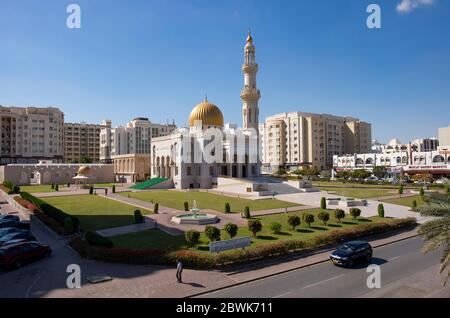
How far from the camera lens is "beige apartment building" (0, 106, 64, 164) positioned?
310ft

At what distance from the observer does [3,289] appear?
14.9m

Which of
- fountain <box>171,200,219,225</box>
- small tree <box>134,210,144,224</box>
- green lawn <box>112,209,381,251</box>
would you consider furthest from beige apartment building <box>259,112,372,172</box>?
small tree <box>134,210,144,224</box>

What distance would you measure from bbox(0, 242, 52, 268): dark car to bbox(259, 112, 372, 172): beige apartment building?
315ft

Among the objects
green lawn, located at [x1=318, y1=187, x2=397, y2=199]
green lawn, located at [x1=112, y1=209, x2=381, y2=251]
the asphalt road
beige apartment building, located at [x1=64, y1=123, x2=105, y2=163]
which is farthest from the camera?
beige apartment building, located at [x1=64, y1=123, x2=105, y2=163]

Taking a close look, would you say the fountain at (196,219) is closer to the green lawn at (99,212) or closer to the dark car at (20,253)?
the green lawn at (99,212)

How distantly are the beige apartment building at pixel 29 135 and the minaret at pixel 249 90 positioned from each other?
67.5 metres

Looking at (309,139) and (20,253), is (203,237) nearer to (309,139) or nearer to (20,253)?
(20,253)

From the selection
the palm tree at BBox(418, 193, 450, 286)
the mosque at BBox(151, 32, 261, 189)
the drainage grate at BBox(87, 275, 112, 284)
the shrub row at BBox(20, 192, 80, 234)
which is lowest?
the drainage grate at BBox(87, 275, 112, 284)

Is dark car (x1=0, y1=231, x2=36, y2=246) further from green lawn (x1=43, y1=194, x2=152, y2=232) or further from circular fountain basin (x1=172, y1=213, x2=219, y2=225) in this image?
circular fountain basin (x1=172, y1=213, x2=219, y2=225)

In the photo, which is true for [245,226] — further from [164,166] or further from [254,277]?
[164,166]

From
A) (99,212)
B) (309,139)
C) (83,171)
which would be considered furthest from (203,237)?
(309,139)
